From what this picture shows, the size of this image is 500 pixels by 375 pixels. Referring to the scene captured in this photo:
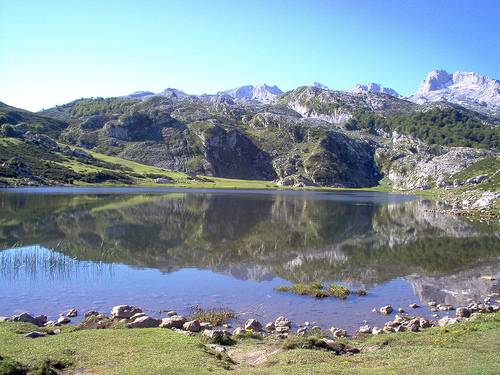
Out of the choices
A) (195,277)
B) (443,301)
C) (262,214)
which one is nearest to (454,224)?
(262,214)

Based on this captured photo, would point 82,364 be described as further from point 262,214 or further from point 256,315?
point 262,214

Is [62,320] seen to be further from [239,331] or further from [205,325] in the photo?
[239,331]

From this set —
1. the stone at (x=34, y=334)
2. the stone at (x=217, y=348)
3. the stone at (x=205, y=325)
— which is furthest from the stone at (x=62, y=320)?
the stone at (x=217, y=348)

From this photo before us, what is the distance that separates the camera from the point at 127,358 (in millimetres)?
22297

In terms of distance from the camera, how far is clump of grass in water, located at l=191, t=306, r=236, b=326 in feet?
117

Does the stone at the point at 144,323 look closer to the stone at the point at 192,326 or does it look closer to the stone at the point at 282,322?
the stone at the point at 192,326

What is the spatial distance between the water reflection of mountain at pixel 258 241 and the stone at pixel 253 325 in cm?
1781

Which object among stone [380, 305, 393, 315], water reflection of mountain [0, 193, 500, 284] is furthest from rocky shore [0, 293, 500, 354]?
water reflection of mountain [0, 193, 500, 284]

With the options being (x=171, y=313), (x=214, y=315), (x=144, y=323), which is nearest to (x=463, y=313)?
(x=214, y=315)

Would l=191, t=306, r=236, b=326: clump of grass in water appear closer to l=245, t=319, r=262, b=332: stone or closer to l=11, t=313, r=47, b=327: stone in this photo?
l=245, t=319, r=262, b=332: stone

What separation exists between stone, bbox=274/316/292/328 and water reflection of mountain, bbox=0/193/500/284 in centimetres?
1623

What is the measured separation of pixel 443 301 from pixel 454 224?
69.2m

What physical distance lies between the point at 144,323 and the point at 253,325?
8464mm

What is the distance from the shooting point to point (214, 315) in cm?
3659
